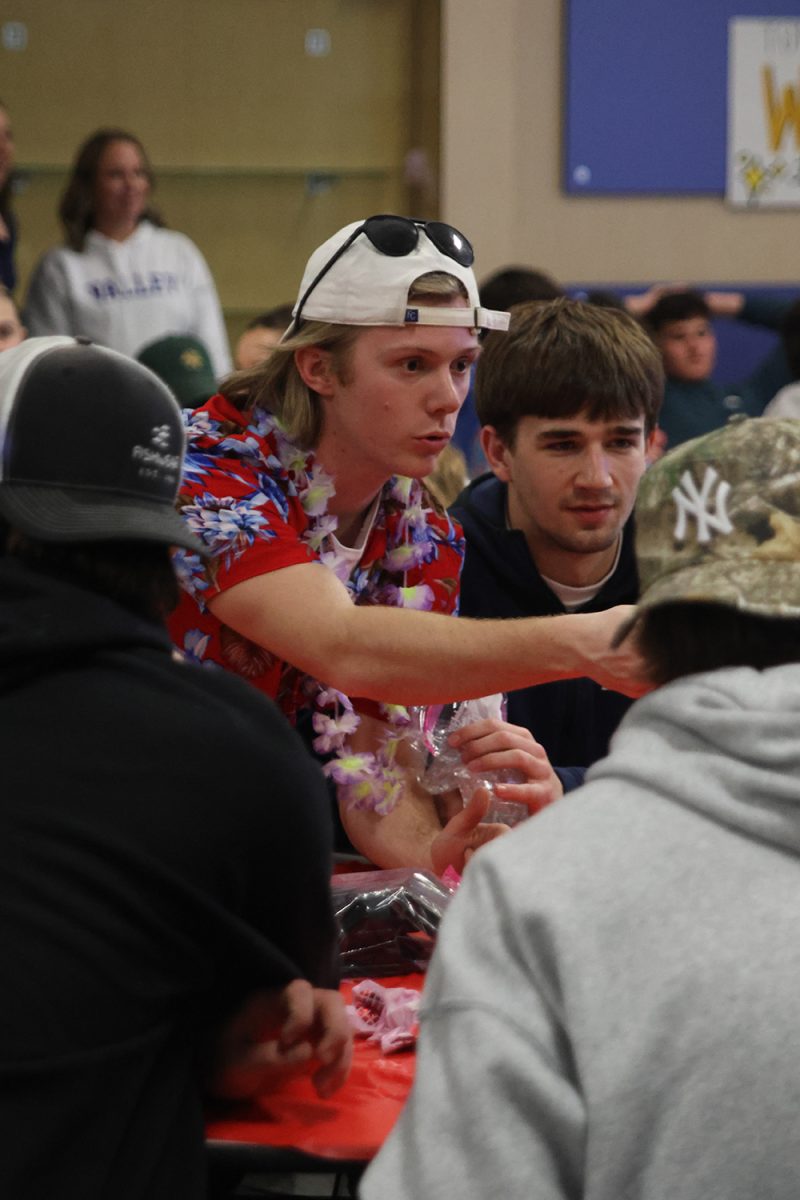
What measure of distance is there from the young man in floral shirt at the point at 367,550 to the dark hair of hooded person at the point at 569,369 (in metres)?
0.26

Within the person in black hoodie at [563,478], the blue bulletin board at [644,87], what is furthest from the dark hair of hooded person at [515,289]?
the blue bulletin board at [644,87]

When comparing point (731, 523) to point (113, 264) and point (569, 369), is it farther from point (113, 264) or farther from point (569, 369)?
point (113, 264)

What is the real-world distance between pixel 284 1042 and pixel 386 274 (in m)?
1.20

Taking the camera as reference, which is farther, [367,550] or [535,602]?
[535,602]

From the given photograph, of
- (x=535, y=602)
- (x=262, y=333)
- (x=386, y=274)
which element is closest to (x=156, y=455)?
(x=386, y=274)

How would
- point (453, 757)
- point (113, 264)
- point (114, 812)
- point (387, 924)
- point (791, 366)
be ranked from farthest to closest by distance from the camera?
point (113, 264) → point (791, 366) → point (453, 757) → point (387, 924) → point (114, 812)

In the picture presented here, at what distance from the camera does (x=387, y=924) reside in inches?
76.6

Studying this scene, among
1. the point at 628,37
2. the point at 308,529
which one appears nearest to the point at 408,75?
the point at 628,37

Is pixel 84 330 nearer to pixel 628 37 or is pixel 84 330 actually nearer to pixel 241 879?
pixel 628 37

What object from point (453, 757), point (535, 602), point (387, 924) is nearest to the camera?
point (387, 924)

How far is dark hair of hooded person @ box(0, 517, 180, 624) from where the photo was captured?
1373 mm

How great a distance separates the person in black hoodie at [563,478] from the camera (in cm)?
267

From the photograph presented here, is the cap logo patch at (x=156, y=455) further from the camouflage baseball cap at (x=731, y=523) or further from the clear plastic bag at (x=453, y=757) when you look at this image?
the clear plastic bag at (x=453, y=757)

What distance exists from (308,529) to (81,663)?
1129 mm
